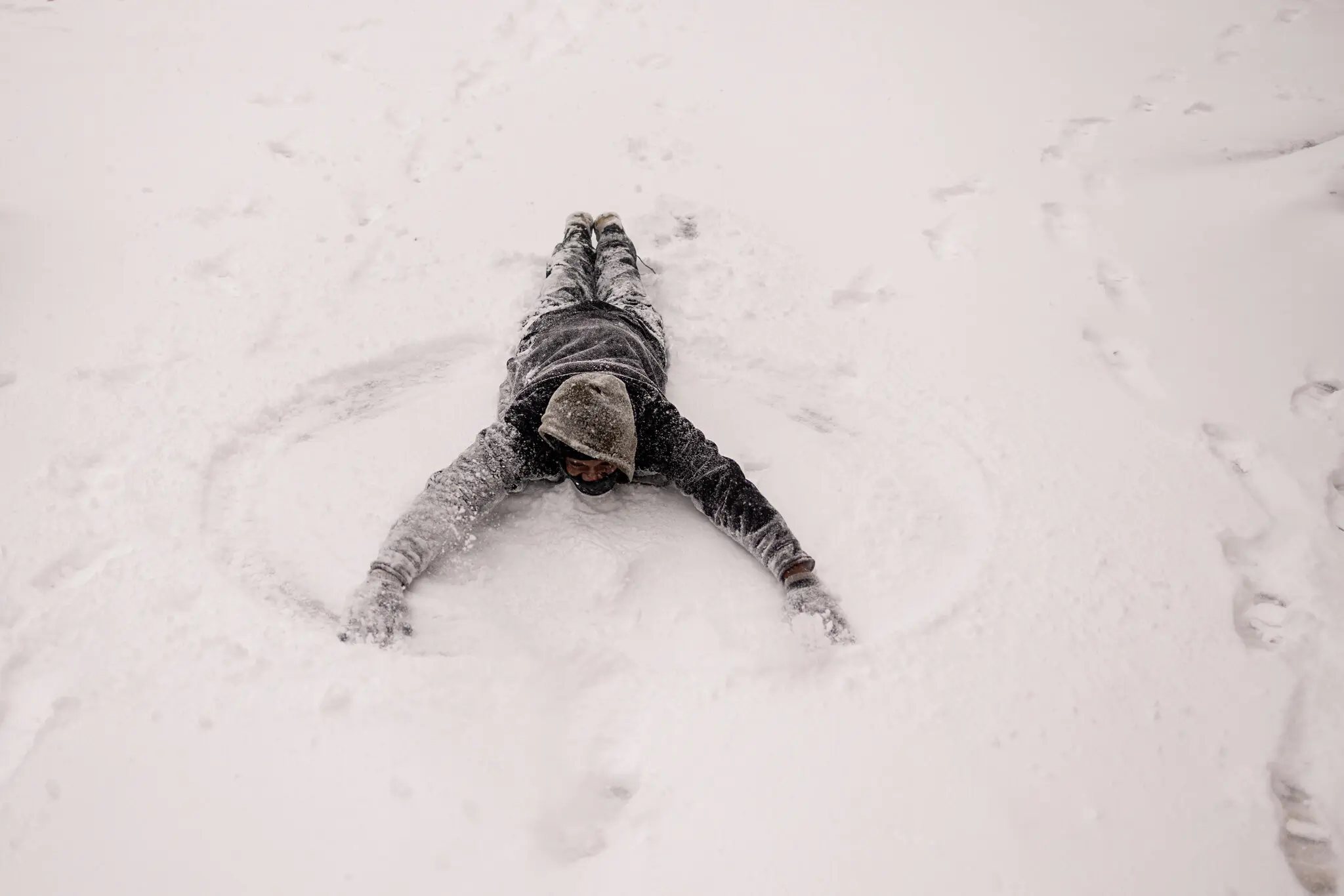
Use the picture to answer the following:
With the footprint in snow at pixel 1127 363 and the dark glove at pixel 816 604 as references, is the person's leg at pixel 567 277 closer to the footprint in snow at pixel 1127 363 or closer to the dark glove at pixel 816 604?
the dark glove at pixel 816 604

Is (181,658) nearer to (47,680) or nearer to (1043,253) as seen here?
(47,680)

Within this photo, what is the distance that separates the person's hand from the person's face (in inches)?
24.1

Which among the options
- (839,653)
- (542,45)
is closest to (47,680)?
(839,653)

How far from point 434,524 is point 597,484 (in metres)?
0.51

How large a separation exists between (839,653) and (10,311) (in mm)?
3315

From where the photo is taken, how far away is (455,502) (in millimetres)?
→ 2676

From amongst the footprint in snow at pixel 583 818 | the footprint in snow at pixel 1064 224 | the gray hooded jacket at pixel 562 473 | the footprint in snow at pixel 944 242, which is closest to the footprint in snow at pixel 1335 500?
the footprint in snow at pixel 1064 224

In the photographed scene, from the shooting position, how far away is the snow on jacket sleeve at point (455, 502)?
2547 millimetres

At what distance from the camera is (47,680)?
2.29 m

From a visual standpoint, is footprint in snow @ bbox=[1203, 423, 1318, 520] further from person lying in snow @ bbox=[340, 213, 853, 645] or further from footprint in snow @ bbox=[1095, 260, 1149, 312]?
person lying in snow @ bbox=[340, 213, 853, 645]

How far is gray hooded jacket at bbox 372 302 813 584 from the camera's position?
2621mm

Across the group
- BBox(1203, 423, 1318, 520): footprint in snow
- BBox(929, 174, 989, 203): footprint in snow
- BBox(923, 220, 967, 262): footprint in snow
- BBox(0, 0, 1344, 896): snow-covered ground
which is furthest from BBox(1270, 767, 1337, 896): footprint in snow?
BBox(929, 174, 989, 203): footprint in snow

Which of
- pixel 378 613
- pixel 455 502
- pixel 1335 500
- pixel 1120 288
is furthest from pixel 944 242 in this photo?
pixel 378 613

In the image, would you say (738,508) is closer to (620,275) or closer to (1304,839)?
(620,275)
